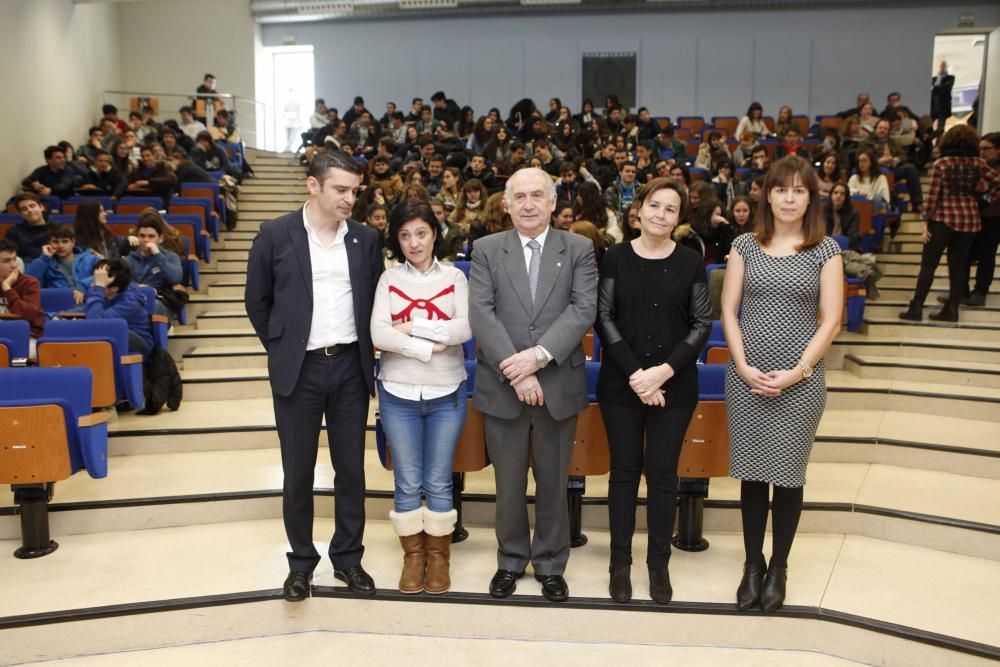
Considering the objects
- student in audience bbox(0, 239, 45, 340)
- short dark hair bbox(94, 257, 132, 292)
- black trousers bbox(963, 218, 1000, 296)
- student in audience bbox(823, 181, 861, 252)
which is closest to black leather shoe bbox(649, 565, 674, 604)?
short dark hair bbox(94, 257, 132, 292)

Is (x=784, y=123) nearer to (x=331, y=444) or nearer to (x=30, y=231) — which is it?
(x=30, y=231)

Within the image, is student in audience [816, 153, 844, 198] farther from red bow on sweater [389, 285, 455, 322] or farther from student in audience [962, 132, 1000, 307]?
red bow on sweater [389, 285, 455, 322]

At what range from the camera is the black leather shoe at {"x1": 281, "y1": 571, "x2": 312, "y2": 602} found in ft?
8.48

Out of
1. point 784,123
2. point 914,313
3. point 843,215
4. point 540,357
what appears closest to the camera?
point 540,357

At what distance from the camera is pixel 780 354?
2.43 m

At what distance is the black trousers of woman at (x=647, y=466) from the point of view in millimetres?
2486

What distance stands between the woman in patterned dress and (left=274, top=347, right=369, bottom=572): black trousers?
115cm

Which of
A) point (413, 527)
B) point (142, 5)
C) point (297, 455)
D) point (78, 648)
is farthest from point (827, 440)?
point (142, 5)

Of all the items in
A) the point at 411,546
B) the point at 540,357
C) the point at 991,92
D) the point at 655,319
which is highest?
the point at 991,92

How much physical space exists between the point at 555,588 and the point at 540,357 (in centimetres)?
75

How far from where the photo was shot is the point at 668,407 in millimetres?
2467

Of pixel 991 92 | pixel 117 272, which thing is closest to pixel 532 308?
pixel 117 272

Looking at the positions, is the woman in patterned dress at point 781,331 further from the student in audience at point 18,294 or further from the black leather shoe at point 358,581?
the student in audience at point 18,294

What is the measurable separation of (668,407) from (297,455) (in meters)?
1.12
